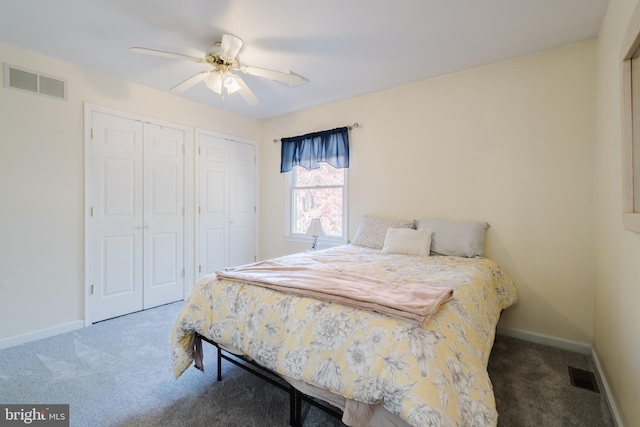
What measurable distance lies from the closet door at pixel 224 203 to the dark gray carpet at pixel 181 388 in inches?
60.8

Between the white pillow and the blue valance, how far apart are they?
1154mm

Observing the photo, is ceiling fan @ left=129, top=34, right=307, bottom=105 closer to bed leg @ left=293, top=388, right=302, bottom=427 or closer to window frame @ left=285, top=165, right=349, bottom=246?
window frame @ left=285, top=165, right=349, bottom=246

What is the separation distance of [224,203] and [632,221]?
3834 millimetres

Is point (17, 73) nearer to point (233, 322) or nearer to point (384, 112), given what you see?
point (233, 322)

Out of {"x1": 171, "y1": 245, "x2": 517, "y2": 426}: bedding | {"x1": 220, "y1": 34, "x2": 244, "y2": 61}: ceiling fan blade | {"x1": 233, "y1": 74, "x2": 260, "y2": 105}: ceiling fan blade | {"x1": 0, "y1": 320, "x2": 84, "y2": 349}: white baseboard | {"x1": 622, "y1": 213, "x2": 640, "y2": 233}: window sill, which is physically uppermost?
{"x1": 220, "y1": 34, "x2": 244, "y2": 61}: ceiling fan blade

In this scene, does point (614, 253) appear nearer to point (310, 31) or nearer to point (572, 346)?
point (572, 346)

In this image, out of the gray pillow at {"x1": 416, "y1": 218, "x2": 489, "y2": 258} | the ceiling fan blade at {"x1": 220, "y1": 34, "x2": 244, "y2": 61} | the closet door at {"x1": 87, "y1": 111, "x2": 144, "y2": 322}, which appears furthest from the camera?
the closet door at {"x1": 87, "y1": 111, "x2": 144, "y2": 322}

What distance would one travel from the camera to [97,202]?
285cm

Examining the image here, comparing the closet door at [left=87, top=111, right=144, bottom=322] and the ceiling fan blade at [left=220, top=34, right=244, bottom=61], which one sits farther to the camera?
the closet door at [left=87, top=111, right=144, bottom=322]

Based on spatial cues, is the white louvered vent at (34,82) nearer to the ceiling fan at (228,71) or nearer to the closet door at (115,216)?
the closet door at (115,216)

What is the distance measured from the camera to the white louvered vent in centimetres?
235

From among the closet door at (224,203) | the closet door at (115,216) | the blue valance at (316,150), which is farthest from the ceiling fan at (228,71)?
the closet door at (224,203)

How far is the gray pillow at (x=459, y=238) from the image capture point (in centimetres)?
248

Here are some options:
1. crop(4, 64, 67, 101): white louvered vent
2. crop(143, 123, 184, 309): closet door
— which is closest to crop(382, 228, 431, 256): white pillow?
crop(143, 123, 184, 309): closet door
